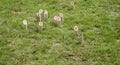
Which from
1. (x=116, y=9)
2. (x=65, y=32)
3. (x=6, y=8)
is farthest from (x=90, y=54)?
(x=6, y=8)

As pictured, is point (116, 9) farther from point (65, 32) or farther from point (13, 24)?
point (13, 24)

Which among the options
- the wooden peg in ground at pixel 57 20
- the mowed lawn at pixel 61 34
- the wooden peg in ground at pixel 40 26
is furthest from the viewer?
the wooden peg in ground at pixel 57 20

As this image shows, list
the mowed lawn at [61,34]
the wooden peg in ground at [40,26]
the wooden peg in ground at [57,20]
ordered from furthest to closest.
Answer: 1. the wooden peg in ground at [57,20]
2. the wooden peg in ground at [40,26]
3. the mowed lawn at [61,34]

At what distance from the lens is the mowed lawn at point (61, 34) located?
704cm

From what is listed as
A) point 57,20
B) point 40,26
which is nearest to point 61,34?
point 57,20

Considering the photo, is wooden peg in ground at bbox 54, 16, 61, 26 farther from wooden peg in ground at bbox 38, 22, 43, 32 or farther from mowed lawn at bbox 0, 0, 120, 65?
wooden peg in ground at bbox 38, 22, 43, 32

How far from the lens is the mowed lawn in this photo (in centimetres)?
704

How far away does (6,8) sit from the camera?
9.88 meters

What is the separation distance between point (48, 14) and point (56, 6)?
856mm

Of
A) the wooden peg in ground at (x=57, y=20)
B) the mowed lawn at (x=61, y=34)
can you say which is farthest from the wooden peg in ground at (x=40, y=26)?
the wooden peg in ground at (x=57, y=20)

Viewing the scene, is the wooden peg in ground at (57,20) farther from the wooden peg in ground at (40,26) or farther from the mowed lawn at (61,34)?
the wooden peg in ground at (40,26)

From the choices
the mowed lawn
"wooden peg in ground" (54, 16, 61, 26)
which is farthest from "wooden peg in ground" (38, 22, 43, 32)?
"wooden peg in ground" (54, 16, 61, 26)

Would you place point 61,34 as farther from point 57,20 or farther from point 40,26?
point 40,26

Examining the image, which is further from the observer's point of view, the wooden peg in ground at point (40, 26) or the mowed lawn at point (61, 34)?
the wooden peg in ground at point (40, 26)
